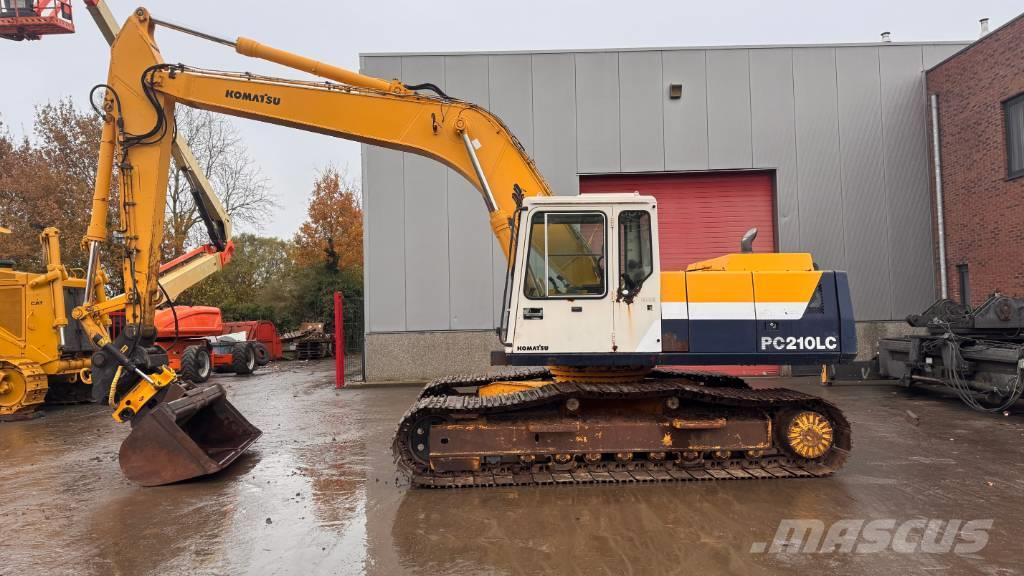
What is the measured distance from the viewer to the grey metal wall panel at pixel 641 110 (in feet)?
47.0

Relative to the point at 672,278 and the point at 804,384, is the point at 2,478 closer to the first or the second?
the point at 672,278

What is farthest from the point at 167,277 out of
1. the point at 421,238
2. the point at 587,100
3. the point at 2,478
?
the point at 587,100

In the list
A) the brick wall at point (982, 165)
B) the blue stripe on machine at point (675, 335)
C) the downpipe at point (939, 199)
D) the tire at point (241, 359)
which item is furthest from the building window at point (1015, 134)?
the tire at point (241, 359)

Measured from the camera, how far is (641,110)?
14.4m

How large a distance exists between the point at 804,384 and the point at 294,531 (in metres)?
11.5

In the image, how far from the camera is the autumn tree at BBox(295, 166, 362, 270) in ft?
108

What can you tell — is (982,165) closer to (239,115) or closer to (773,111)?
(773,111)

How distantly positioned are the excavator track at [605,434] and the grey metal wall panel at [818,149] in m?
9.55

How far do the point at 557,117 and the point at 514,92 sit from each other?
117 cm

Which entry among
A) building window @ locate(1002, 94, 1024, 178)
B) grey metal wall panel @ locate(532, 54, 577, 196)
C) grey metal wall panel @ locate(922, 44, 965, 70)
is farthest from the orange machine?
grey metal wall panel @ locate(922, 44, 965, 70)

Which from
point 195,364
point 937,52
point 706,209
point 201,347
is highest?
point 937,52

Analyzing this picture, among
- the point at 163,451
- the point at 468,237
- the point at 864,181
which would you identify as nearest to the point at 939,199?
the point at 864,181

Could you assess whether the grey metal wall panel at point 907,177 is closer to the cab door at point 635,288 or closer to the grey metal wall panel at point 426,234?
the grey metal wall panel at point 426,234

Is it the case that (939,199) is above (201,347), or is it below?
above
